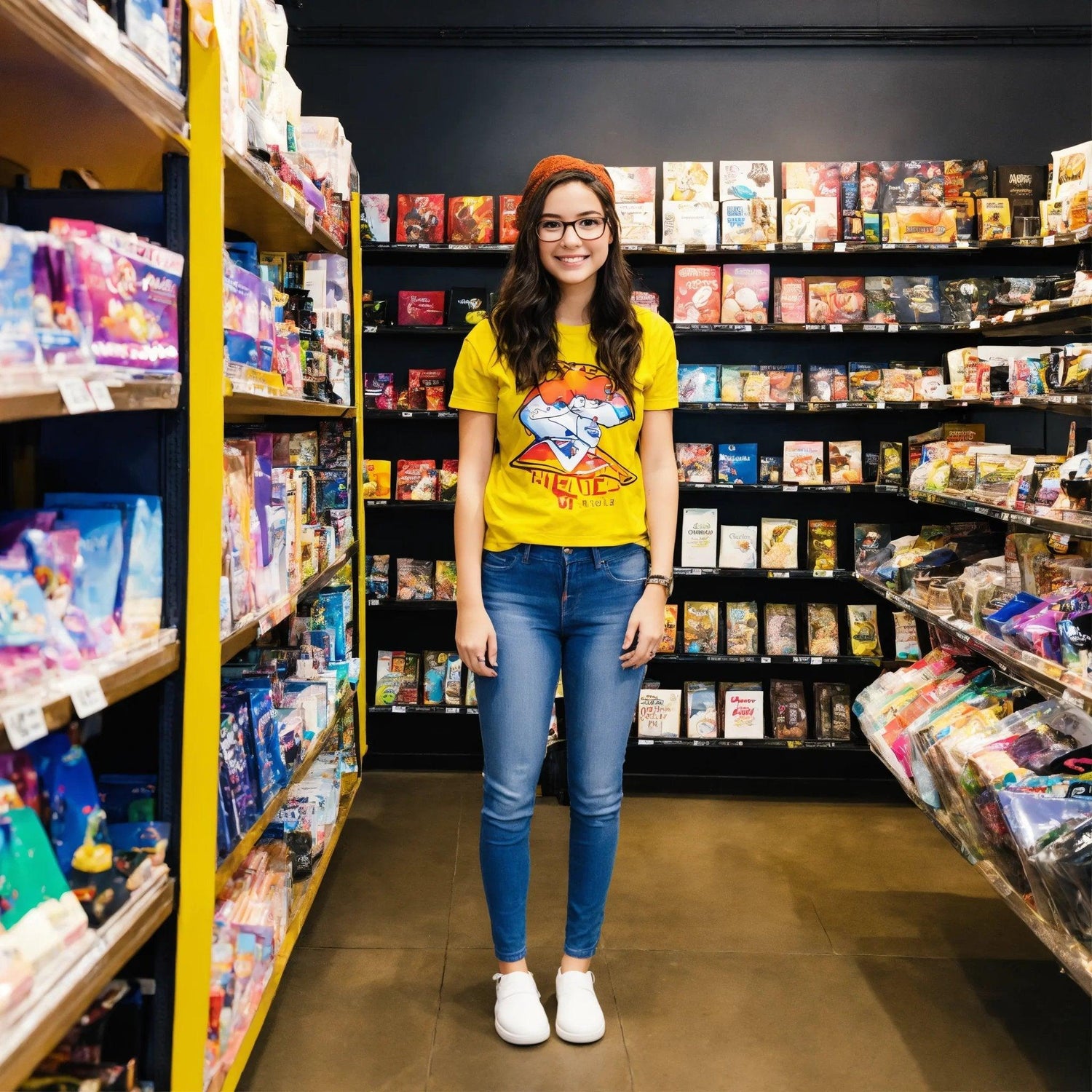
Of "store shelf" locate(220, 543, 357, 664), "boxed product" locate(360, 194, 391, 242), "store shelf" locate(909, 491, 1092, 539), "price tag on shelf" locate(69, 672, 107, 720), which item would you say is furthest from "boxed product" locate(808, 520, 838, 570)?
"price tag on shelf" locate(69, 672, 107, 720)

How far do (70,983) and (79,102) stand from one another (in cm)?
117

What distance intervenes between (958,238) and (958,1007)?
2929 millimetres

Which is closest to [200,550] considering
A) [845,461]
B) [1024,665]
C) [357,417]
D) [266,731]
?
[266,731]

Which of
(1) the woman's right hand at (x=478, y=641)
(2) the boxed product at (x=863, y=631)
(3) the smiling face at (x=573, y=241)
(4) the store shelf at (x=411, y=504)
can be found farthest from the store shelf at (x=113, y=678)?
(2) the boxed product at (x=863, y=631)

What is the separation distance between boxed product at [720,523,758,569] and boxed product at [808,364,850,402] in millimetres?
606

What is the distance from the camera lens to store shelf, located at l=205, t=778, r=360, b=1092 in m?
1.98

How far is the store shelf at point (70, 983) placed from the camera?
3.71 feet

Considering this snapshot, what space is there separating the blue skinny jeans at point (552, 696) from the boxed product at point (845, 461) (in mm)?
2306

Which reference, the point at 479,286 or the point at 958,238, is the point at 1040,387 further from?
the point at 479,286

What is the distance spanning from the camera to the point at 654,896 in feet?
10.7

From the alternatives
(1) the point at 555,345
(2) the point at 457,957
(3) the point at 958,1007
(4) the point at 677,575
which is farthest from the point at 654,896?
(1) the point at 555,345

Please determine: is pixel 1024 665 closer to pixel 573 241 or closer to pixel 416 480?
pixel 573 241

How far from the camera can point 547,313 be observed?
225 cm

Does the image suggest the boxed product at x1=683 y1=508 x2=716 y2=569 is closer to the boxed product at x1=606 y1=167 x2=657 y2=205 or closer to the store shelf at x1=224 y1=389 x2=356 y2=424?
the boxed product at x1=606 y1=167 x2=657 y2=205
